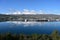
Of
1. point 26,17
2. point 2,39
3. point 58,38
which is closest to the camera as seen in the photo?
point 2,39

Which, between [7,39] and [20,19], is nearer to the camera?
[7,39]

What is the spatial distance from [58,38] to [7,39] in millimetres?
3825

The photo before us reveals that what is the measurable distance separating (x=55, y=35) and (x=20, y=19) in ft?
144

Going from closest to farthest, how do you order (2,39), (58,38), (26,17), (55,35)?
(2,39), (58,38), (55,35), (26,17)

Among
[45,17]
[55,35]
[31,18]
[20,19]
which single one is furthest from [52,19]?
[55,35]

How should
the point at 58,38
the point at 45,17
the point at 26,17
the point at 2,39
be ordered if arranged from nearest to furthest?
1. the point at 2,39
2. the point at 58,38
3. the point at 26,17
4. the point at 45,17

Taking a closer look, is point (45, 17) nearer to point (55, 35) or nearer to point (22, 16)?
point (22, 16)

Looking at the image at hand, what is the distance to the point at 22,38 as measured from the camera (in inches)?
478

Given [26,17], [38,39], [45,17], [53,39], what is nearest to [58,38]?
[53,39]

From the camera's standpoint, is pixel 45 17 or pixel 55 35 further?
pixel 45 17

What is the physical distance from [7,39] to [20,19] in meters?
45.3

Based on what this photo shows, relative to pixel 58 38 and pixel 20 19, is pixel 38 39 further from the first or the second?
pixel 20 19

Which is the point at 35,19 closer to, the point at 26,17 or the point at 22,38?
the point at 26,17

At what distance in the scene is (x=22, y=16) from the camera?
183 ft
